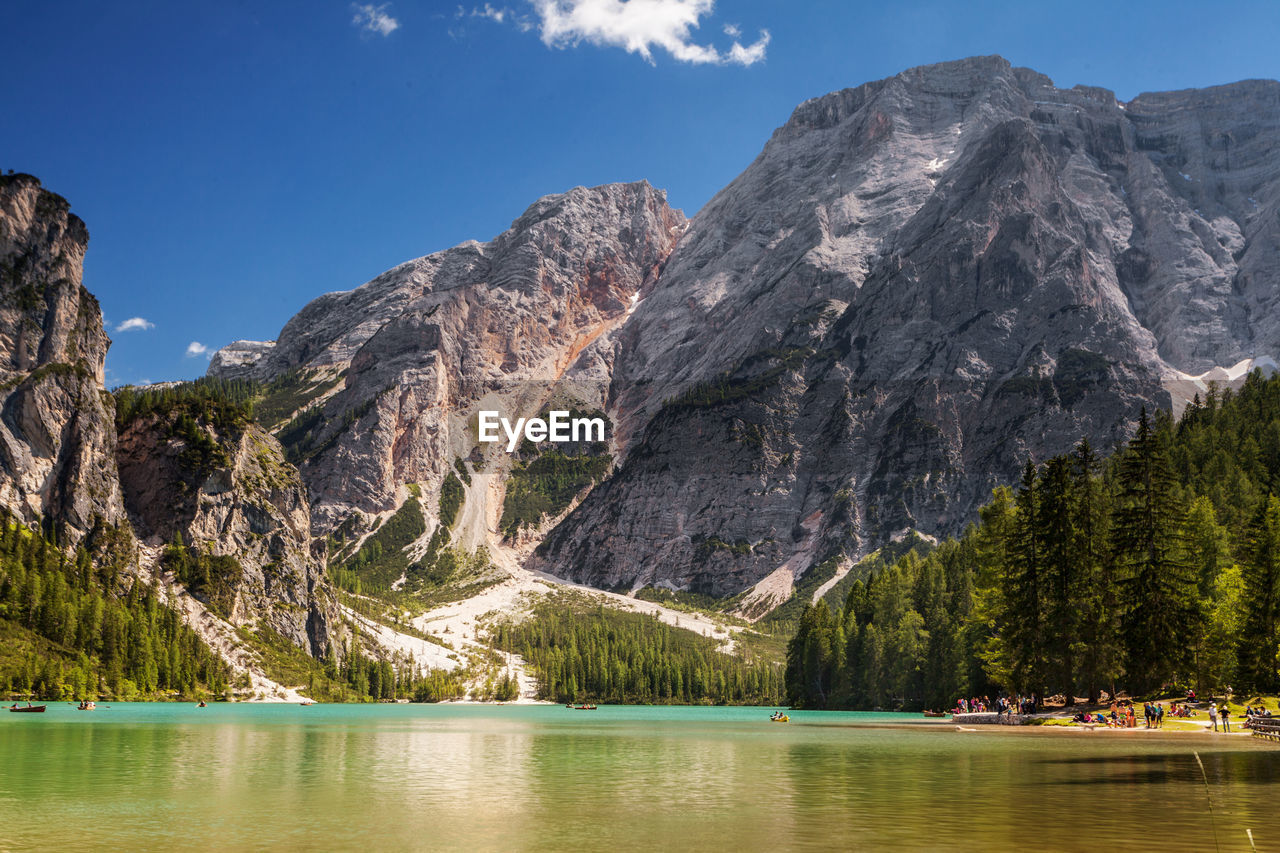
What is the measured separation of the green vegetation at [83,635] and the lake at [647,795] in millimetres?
98953

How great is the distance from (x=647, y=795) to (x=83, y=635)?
511 ft

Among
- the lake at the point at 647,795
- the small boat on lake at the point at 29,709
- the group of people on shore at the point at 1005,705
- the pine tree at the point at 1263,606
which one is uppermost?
the pine tree at the point at 1263,606

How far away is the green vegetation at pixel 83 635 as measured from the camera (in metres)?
153

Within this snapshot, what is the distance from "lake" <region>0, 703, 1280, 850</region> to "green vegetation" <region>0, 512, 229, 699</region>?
98953 mm

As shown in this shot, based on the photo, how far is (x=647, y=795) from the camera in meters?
38.2

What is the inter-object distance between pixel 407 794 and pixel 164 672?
155919 millimetres

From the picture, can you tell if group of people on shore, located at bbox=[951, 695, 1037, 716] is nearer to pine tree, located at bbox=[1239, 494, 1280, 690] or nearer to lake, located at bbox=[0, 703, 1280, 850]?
pine tree, located at bbox=[1239, 494, 1280, 690]

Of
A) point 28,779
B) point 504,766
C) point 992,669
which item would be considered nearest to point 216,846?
point 28,779

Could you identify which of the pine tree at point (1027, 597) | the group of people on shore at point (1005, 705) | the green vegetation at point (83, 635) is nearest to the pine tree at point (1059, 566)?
the pine tree at point (1027, 597)

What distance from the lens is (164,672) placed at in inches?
6880

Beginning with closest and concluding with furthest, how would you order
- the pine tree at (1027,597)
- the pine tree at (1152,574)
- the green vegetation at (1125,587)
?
the pine tree at (1152,574) < the green vegetation at (1125,587) < the pine tree at (1027,597)

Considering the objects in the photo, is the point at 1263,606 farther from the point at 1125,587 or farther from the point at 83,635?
the point at 83,635

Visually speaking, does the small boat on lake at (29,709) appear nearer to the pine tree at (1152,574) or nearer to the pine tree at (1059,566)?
the pine tree at (1059,566)

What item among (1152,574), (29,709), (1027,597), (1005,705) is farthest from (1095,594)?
(29,709)
